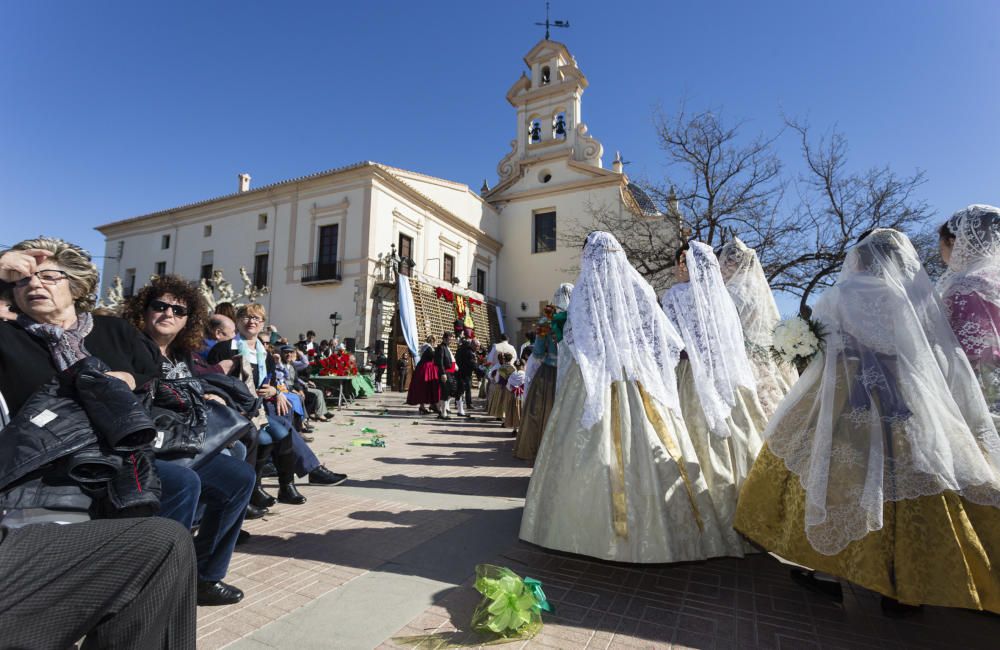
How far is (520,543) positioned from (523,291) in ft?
79.5

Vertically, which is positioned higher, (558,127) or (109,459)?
(558,127)

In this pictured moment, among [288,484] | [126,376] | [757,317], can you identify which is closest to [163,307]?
[126,376]

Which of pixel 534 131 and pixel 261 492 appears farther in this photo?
pixel 534 131

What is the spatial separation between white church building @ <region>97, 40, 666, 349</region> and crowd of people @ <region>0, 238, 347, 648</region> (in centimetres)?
1629

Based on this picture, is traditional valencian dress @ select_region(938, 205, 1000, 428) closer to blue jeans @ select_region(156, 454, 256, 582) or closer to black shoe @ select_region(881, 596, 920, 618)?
black shoe @ select_region(881, 596, 920, 618)

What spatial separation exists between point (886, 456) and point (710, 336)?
1.21 meters

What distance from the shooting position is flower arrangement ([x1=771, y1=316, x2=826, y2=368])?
2523mm

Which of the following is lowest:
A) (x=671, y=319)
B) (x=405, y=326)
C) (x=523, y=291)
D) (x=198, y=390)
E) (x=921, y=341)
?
(x=198, y=390)

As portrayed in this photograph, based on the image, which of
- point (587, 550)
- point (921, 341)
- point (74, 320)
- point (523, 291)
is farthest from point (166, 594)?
point (523, 291)

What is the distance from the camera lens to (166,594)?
4.28 feet

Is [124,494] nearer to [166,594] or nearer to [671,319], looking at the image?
[166,594]

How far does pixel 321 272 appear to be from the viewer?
2067 centimetres

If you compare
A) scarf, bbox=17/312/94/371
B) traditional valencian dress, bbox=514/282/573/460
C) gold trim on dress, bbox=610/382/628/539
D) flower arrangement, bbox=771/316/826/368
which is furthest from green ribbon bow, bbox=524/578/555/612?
traditional valencian dress, bbox=514/282/573/460

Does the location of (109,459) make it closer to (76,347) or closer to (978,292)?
(76,347)
